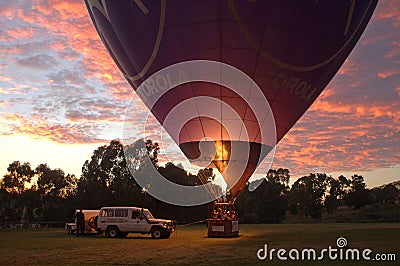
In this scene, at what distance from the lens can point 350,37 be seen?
15.7m

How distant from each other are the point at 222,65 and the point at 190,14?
1.80 meters

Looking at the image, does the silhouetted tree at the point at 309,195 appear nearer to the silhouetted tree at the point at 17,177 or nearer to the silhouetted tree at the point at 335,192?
the silhouetted tree at the point at 335,192

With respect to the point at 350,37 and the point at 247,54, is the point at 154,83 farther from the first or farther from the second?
the point at 350,37

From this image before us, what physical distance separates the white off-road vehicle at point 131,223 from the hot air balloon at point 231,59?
205 inches

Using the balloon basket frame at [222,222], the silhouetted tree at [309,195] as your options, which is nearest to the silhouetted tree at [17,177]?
the silhouetted tree at [309,195]

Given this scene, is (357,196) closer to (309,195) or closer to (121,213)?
(309,195)

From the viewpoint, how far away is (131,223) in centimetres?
2128

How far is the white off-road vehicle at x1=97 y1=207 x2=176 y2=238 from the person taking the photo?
2091 cm

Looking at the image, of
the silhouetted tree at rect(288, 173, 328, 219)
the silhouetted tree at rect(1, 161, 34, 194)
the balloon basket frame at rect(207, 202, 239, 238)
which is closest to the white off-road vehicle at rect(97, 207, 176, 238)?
the balloon basket frame at rect(207, 202, 239, 238)

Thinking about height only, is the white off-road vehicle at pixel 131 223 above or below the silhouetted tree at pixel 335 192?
below

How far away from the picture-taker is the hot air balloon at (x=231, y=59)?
1355 cm

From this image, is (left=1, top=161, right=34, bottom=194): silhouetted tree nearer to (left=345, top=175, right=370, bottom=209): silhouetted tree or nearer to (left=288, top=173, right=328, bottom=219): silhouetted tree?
(left=288, top=173, right=328, bottom=219): silhouetted tree

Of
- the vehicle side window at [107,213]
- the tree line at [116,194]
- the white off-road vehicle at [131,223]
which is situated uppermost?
the tree line at [116,194]

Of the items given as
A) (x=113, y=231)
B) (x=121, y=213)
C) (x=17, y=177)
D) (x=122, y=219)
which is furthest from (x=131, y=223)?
(x=17, y=177)
